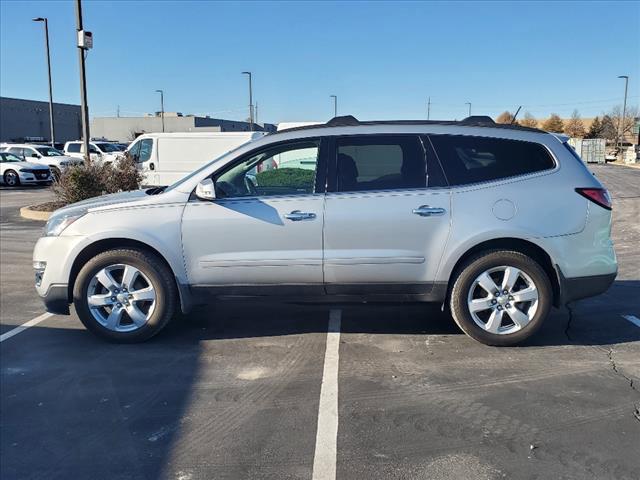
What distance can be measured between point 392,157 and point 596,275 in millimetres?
1939

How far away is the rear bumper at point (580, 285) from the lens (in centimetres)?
482

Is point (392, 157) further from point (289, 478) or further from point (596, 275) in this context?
point (289, 478)

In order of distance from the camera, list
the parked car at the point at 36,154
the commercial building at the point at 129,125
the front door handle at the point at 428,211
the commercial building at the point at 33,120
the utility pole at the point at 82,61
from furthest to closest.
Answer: the commercial building at the point at 129,125 → the commercial building at the point at 33,120 → the parked car at the point at 36,154 → the utility pole at the point at 82,61 → the front door handle at the point at 428,211

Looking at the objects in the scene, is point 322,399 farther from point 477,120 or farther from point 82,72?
point 82,72

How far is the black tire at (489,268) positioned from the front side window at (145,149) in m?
14.4

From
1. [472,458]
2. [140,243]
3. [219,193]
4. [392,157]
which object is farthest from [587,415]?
[140,243]

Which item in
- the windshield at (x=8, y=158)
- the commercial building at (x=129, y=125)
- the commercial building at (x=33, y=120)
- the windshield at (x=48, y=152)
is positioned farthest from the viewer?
the commercial building at (x=129, y=125)

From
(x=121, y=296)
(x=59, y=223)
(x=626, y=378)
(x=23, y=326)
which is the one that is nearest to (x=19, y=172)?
(x=23, y=326)

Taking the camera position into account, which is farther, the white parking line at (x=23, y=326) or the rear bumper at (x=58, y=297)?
the white parking line at (x=23, y=326)

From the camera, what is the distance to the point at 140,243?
16.4ft

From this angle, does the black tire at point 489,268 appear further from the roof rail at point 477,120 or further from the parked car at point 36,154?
the parked car at point 36,154

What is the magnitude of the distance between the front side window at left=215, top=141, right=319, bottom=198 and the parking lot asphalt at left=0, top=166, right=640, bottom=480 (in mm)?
1322

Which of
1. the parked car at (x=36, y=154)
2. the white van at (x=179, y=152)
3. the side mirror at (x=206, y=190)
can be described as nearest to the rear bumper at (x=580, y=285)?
the side mirror at (x=206, y=190)

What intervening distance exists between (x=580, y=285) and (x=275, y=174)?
2.72m
